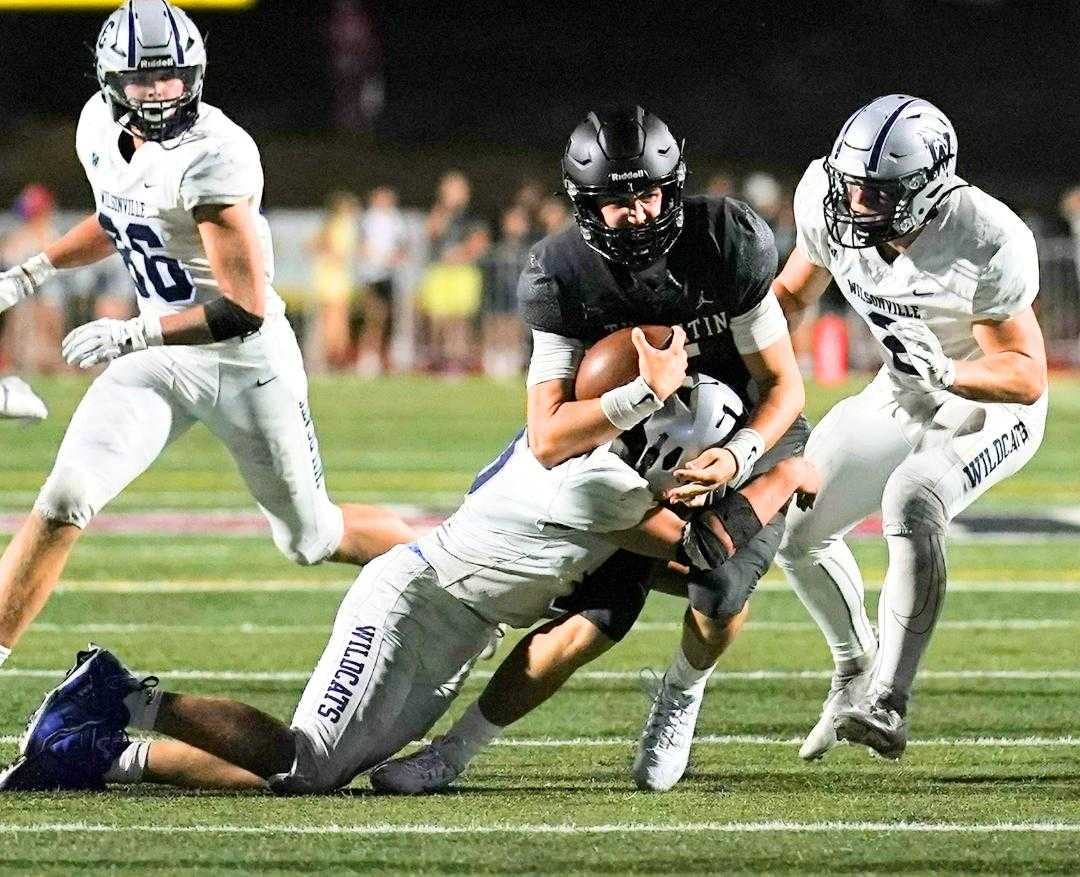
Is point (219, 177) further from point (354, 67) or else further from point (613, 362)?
point (354, 67)

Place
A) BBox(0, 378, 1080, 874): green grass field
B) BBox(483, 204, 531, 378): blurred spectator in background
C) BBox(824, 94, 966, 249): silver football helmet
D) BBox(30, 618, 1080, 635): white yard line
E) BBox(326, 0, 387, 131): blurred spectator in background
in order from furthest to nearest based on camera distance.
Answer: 1. BBox(326, 0, 387, 131): blurred spectator in background
2. BBox(483, 204, 531, 378): blurred spectator in background
3. BBox(30, 618, 1080, 635): white yard line
4. BBox(824, 94, 966, 249): silver football helmet
5. BBox(0, 378, 1080, 874): green grass field

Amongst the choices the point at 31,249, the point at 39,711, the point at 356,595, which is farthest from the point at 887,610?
the point at 31,249

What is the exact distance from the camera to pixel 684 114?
19.5 meters

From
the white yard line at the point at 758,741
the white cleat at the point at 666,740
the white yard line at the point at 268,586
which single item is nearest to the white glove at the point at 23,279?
the white yard line at the point at 758,741

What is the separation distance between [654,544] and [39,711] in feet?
3.98

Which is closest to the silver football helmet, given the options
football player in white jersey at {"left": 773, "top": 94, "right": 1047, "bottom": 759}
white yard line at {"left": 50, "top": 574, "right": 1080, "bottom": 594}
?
football player in white jersey at {"left": 773, "top": 94, "right": 1047, "bottom": 759}

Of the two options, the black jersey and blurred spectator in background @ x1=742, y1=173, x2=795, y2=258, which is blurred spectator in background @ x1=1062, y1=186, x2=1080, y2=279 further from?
the black jersey

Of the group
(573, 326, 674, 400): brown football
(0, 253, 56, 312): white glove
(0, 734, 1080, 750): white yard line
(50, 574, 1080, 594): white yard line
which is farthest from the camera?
(50, 574, 1080, 594): white yard line

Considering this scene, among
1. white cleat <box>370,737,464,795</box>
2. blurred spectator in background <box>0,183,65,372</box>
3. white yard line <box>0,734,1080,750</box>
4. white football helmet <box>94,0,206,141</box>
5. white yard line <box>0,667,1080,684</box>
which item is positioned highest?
white football helmet <box>94,0,206,141</box>

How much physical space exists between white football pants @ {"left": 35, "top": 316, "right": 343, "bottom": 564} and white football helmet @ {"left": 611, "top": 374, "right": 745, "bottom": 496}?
1341 mm

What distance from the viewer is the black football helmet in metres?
4.15

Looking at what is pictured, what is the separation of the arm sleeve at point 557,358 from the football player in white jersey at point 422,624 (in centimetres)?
17

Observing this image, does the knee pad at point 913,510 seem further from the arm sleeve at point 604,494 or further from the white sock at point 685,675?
the arm sleeve at point 604,494

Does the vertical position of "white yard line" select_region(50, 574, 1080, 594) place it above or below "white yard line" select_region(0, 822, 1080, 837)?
below
